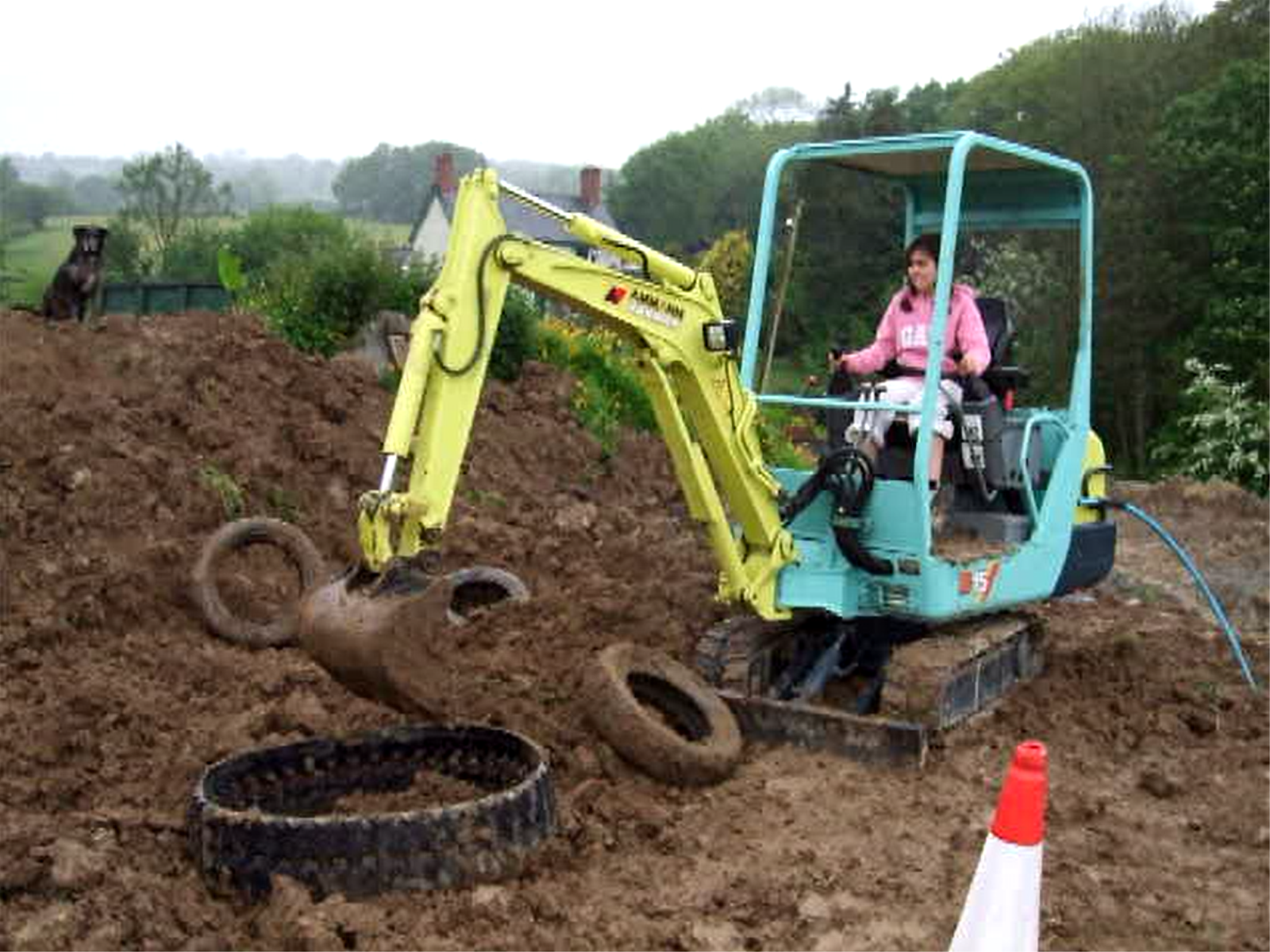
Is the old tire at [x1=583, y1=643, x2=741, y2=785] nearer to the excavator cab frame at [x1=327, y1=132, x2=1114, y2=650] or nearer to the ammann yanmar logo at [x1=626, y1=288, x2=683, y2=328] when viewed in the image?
the excavator cab frame at [x1=327, y1=132, x2=1114, y2=650]

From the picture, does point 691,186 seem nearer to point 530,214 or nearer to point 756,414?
point 530,214

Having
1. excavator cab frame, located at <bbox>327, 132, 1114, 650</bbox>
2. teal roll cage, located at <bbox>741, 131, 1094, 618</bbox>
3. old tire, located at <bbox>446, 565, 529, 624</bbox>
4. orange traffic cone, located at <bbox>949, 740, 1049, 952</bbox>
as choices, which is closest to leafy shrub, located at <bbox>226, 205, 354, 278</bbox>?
old tire, located at <bbox>446, 565, 529, 624</bbox>

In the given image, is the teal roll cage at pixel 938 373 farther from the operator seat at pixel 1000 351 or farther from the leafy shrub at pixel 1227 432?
the leafy shrub at pixel 1227 432

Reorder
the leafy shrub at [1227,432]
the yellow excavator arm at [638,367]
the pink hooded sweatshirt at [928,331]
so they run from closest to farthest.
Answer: the yellow excavator arm at [638,367] < the pink hooded sweatshirt at [928,331] < the leafy shrub at [1227,432]

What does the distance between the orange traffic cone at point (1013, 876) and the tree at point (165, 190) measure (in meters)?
35.7

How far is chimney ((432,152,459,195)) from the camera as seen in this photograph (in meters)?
41.5

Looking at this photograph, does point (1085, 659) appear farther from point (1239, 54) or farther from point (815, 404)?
point (1239, 54)

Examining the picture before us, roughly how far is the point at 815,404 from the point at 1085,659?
7.95 ft

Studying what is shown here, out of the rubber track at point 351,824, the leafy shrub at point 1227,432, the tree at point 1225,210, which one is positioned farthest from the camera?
the tree at point 1225,210

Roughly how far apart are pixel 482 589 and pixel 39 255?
61.5 ft

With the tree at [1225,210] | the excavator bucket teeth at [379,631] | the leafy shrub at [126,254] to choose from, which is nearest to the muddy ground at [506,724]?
the excavator bucket teeth at [379,631]

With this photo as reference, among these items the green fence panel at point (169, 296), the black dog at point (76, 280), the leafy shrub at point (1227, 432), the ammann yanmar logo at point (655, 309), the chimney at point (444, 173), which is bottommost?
the leafy shrub at point (1227, 432)

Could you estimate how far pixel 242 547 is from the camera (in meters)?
7.37

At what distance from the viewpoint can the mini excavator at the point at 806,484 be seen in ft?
15.1
